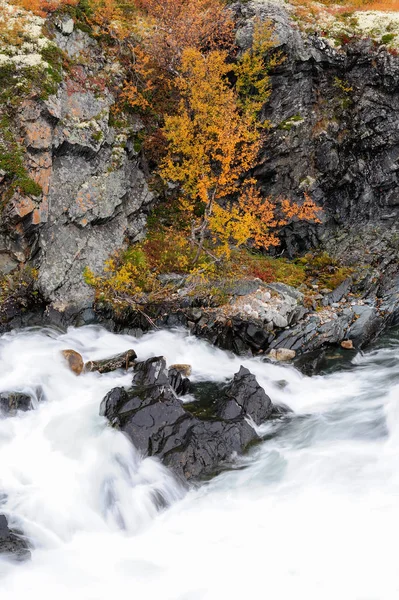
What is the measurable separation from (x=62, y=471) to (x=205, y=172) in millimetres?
12134

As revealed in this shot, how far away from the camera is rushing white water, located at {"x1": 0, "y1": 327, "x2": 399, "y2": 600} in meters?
7.04

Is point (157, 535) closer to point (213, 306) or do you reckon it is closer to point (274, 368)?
point (274, 368)

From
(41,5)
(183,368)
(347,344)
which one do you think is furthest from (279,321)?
(41,5)

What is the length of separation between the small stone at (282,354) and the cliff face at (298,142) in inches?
266

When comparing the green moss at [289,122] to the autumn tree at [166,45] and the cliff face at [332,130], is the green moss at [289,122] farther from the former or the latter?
the autumn tree at [166,45]

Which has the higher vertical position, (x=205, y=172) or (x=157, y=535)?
(x=205, y=172)

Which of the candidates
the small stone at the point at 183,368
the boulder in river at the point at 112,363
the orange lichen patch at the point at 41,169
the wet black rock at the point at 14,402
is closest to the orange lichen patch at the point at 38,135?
the orange lichen patch at the point at 41,169

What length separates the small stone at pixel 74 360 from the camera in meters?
13.0

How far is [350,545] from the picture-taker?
295 inches

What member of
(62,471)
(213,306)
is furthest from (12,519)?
(213,306)

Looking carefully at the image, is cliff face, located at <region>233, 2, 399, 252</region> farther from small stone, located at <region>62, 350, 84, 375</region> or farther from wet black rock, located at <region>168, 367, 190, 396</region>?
small stone, located at <region>62, 350, 84, 375</region>

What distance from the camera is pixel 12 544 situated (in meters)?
7.49

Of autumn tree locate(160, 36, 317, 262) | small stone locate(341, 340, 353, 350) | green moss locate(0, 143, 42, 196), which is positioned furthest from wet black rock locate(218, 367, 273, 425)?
green moss locate(0, 143, 42, 196)

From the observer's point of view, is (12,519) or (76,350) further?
(76,350)
